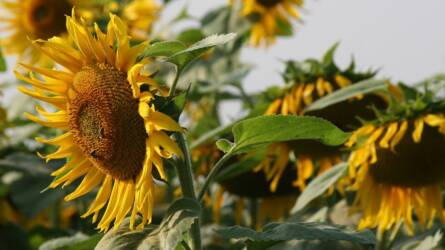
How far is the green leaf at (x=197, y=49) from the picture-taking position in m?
1.37

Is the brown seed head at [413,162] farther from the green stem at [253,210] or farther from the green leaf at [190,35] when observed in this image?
the green leaf at [190,35]

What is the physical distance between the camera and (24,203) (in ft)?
8.18

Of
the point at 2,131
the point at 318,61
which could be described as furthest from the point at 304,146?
the point at 2,131

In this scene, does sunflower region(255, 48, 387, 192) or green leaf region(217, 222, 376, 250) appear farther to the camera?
sunflower region(255, 48, 387, 192)

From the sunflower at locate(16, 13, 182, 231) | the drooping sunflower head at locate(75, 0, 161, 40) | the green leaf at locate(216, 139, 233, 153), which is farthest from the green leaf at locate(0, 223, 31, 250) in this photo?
the green leaf at locate(216, 139, 233, 153)

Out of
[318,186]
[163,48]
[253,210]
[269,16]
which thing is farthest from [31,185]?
[269,16]

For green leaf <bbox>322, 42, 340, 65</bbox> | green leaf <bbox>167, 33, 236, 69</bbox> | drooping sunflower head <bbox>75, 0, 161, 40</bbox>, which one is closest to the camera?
green leaf <bbox>167, 33, 236, 69</bbox>

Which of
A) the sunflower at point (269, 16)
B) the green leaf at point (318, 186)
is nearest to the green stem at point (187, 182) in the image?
the green leaf at point (318, 186)

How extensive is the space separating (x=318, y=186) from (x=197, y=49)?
2.41 ft

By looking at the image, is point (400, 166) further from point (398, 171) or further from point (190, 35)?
point (190, 35)

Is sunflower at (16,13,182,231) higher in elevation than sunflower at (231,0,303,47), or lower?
lower

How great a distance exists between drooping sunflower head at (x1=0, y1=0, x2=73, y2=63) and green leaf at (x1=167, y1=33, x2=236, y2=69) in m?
1.92

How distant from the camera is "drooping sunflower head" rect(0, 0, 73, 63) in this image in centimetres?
340

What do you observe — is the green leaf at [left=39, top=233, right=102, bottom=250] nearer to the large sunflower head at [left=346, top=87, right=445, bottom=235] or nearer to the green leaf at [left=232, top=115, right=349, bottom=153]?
the green leaf at [left=232, top=115, right=349, bottom=153]
